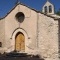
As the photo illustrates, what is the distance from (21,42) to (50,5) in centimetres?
582

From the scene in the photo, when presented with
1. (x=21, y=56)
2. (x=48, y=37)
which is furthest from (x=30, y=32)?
(x=21, y=56)

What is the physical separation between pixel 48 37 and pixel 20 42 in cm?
327

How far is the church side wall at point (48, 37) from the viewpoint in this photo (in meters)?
17.4

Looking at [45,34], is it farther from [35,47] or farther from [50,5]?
[50,5]

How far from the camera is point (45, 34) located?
17.9 m

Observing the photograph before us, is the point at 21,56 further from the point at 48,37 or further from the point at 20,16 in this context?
the point at 20,16

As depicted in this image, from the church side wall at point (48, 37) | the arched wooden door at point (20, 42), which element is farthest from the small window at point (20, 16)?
the church side wall at point (48, 37)

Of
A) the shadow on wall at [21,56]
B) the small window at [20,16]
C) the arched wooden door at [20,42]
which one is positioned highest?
the small window at [20,16]

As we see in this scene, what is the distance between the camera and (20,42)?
19.8 metres

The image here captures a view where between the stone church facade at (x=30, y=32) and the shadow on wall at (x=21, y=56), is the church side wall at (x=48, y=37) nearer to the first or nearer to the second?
the stone church facade at (x=30, y=32)

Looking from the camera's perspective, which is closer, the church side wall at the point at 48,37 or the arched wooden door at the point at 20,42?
the church side wall at the point at 48,37

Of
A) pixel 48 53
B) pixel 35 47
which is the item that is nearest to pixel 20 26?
pixel 35 47

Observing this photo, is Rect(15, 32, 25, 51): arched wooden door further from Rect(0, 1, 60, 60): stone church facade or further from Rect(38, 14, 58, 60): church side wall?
Rect(38, 14, 58, 60): church side wall

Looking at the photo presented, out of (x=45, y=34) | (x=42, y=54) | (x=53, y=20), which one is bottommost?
(x=42, y=54)
